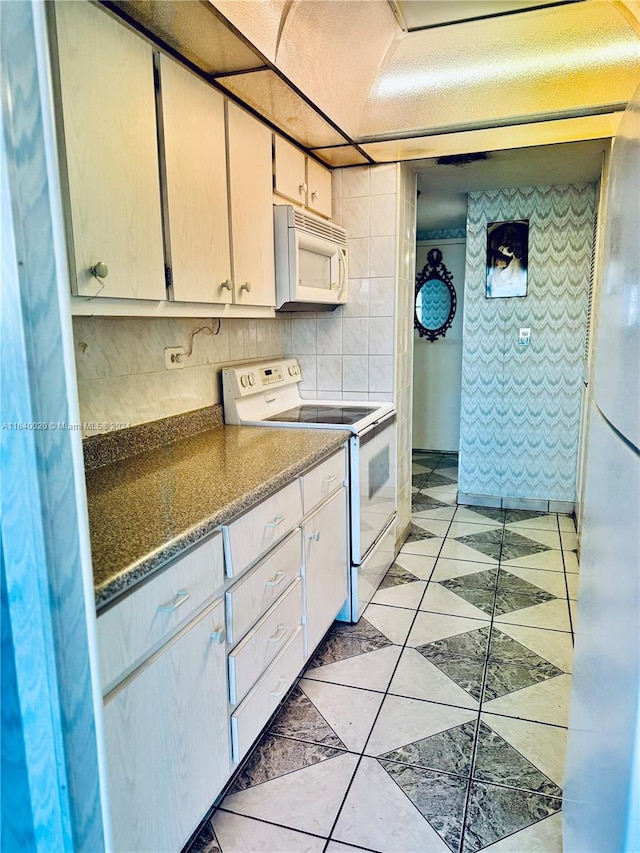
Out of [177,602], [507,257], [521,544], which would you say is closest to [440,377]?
[507,257]

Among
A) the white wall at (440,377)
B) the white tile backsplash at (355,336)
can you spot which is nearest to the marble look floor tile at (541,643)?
the white tile backsplash at (355,336)

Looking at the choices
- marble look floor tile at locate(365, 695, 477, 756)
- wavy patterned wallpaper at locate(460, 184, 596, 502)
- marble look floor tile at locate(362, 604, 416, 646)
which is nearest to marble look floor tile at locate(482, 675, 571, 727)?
marble look floor tile at locate(365, 695, 477, 756)

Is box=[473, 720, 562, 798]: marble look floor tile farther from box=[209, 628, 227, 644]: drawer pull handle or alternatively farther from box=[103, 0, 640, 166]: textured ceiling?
box=[103, 0, 640, 166]: textured ceiling

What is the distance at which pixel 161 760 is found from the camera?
1.19 metres

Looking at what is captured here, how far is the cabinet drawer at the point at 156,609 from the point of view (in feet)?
3.36

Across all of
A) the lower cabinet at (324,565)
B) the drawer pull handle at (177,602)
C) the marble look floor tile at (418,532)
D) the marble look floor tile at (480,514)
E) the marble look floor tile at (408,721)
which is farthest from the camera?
the marble look floor tile at (480,514)

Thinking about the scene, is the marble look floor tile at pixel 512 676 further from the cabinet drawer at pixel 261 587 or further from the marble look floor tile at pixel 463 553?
the marble look floor tile at pixel 463 553

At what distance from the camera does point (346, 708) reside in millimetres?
2000

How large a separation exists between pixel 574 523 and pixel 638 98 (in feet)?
11.0

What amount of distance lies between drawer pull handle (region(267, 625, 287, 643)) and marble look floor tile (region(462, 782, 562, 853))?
0.70 metres

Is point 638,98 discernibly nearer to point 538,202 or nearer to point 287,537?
point 287,537

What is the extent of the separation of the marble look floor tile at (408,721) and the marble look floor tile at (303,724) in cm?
13

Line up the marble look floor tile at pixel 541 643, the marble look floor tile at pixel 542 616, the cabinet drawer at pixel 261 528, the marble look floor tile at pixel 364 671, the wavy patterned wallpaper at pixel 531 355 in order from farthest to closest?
the wavy patterned wallpaper at pixel 531 355, the marble look floor tile at pixel 542 616, the marble look floor tile at pixel 541 643, the marble look floor tile at pixel 364 671, the cabinet drawer at pixel 261 528

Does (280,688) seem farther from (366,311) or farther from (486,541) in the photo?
(486,541)
